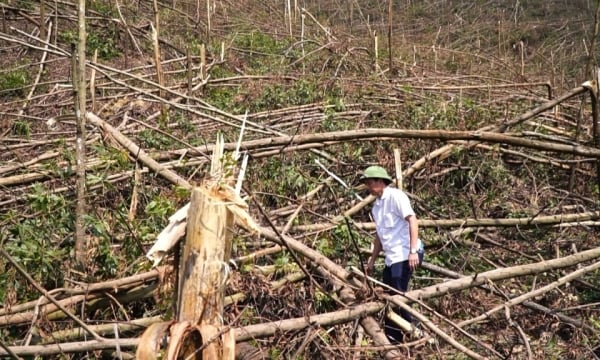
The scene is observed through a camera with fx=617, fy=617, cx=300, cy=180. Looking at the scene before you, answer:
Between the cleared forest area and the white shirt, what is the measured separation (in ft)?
1.24

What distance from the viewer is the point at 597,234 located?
5.87 metres

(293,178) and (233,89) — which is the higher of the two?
(233,89)

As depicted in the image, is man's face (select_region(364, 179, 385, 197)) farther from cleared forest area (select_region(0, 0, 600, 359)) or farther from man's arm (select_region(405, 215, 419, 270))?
cleared forest area (select_region(0, 0, 600, 359))

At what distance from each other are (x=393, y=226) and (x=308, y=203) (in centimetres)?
145

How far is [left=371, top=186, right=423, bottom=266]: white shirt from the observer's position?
430 centimetres

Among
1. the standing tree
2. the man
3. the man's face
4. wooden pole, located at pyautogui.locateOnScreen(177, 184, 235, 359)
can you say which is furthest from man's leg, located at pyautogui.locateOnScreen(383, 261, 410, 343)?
the standing tree

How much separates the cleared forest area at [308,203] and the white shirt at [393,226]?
38 cm

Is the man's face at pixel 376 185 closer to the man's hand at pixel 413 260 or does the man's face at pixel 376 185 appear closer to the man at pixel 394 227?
the man at pixel 394 227

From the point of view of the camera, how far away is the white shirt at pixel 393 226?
→ 430 centimetres

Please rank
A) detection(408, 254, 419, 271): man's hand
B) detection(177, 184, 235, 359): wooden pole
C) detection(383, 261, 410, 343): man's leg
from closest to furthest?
1. detection(177, 184, 235, 359): wooden pole
2. detection(383, 261, 410, 343): man's leg
3. detection(408, 254, 419, 271): man's hand

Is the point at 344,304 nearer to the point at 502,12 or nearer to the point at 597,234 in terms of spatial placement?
the point at 597,234

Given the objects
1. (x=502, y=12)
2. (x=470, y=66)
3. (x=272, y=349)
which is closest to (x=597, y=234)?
(x=272, y=349)

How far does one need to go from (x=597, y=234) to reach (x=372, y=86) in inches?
169

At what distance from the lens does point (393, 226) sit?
4.33m
